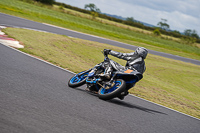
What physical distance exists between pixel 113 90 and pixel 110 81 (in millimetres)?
246

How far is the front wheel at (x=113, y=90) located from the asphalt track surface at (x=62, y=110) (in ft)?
0.55

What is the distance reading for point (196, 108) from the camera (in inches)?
414

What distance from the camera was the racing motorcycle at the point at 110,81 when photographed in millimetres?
7164

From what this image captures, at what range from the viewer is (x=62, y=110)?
5691mm

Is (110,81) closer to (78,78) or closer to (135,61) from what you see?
(135,61)

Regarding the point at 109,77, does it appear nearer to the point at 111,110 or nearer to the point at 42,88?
the point at 111,110

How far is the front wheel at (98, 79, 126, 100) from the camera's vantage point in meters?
6.97

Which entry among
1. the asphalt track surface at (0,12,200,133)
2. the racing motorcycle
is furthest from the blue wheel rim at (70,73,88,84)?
the asphalt track surface at (0,12,200,133)

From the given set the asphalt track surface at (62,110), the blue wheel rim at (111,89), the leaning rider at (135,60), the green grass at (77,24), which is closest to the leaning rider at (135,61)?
the leaning rider at (135,60)

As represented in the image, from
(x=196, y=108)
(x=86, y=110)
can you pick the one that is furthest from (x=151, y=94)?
(x=86, y=110)

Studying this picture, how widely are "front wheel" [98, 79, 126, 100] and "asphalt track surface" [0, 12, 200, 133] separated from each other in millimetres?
166

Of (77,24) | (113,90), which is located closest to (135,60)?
(113,90)

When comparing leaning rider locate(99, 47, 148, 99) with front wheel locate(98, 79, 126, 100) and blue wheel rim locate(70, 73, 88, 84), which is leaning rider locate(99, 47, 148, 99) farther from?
blue wheel rim locate(70, 73, 88, 84)

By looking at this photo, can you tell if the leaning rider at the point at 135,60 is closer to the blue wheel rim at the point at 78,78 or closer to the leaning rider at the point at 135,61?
the leaning rider at the point at 135,61
